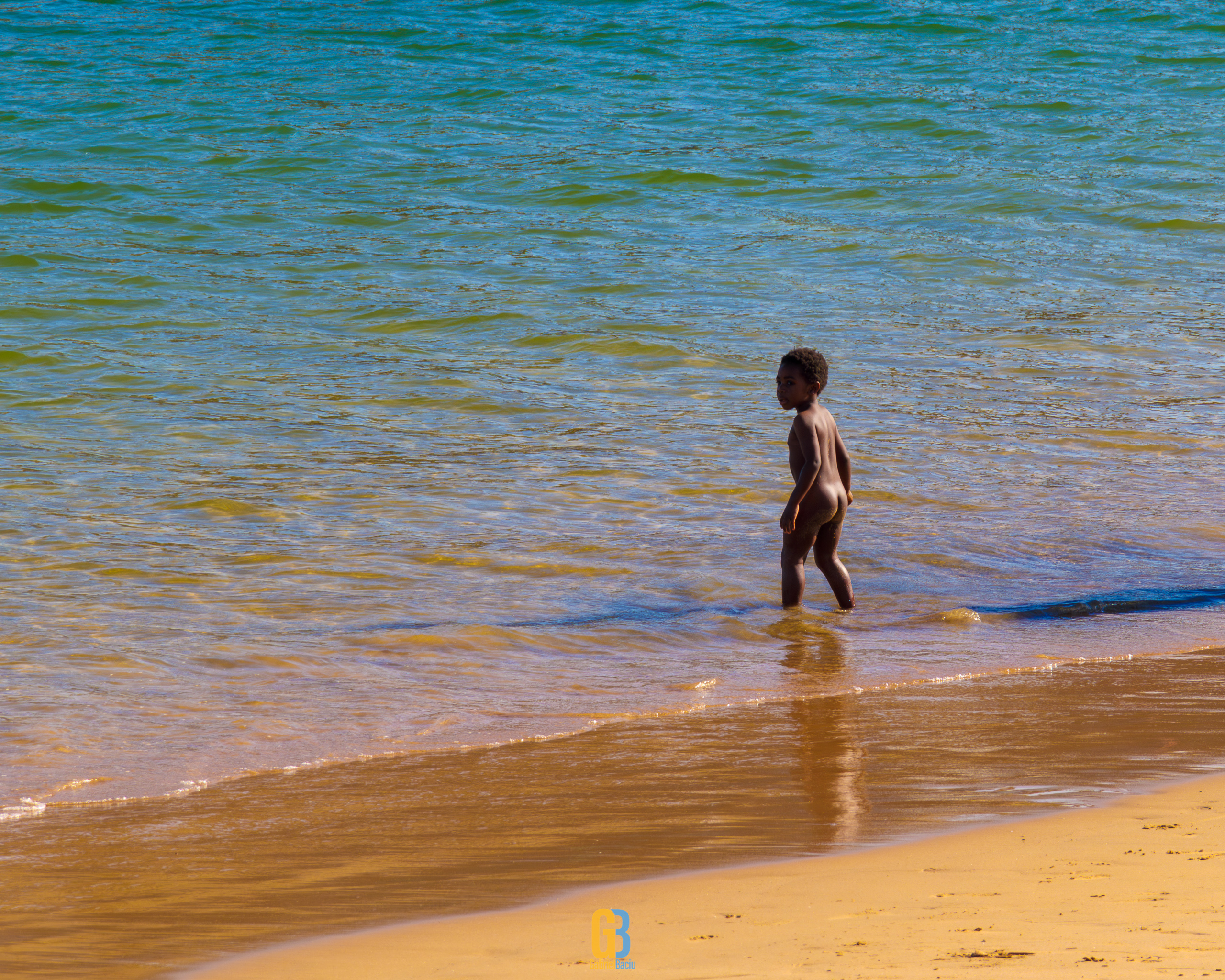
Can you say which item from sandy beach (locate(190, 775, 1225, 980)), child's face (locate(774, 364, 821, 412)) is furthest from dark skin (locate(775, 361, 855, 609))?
sandy beach (locate(190, 775, 1225, 980))

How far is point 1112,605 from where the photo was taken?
6.46 m

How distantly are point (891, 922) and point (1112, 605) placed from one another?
157 inches

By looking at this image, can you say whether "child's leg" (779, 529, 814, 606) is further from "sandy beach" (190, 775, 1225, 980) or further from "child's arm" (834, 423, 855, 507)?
"sandy beach" (190, 775, 1225, 980)

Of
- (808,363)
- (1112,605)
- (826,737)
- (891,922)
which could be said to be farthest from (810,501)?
(891,922)

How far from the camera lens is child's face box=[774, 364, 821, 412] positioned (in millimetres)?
6441

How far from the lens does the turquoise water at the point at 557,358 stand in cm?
568

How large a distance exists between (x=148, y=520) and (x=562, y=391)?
3.94 m

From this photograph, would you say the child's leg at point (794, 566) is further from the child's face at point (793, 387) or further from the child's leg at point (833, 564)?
the child's face at point (793, 387)

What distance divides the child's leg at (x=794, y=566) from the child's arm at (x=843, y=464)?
37cm

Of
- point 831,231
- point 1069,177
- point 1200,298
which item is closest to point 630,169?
point 831,231

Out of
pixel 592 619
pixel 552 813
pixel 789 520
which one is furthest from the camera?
pixel 789 520

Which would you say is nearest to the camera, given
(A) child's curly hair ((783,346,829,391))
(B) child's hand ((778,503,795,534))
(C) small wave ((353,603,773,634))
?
(C) small wave ((353,603,773,634))

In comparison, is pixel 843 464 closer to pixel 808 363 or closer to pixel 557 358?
pixel 808 363

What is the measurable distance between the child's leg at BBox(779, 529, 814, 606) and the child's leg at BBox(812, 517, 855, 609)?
0.21 feet
